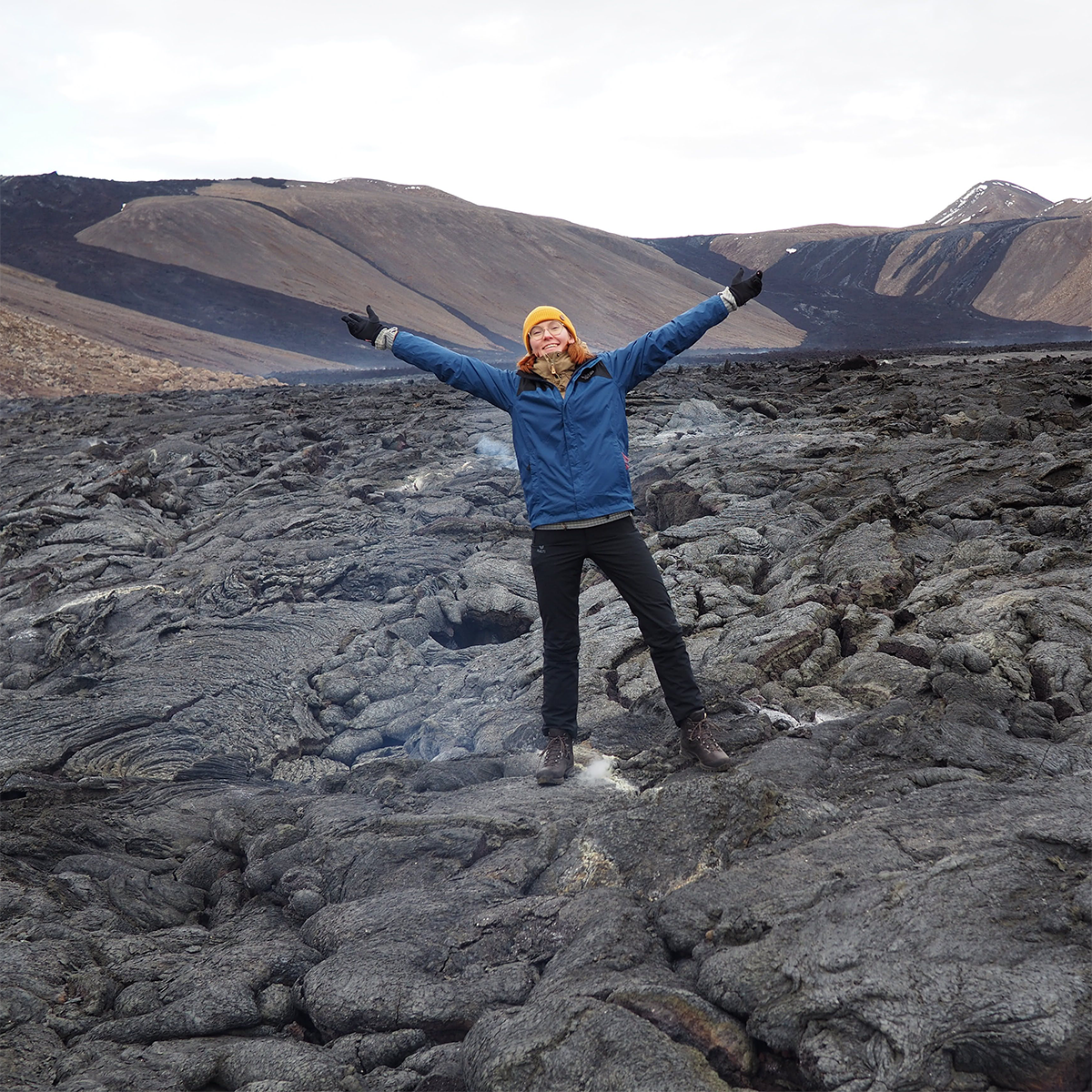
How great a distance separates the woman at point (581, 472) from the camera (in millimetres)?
4547

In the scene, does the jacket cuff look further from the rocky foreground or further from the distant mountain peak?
the distant mountain peak

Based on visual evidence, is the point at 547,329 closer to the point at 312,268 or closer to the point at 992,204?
the point at 312,268

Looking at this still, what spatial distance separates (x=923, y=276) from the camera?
105062mm

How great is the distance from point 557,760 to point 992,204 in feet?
599

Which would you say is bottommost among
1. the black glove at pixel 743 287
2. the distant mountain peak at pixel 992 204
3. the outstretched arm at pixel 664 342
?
the outstretched arm at pixel 664 342

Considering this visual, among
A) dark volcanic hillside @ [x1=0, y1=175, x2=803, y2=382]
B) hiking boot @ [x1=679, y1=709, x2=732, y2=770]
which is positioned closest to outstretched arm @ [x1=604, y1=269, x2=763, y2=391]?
hiking boot @ [x1=679, y1=709, x2=732, y2=770]

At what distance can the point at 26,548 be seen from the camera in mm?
11438

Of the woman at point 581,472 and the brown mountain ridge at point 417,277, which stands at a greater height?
the brown mountain ridge at point 417,277

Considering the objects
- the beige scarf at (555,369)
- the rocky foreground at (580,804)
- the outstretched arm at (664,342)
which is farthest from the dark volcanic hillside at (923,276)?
the beige scarf at (555,369)

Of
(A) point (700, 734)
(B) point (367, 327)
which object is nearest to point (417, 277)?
(B) point (367, 327)

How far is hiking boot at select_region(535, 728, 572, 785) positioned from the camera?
4918 mm

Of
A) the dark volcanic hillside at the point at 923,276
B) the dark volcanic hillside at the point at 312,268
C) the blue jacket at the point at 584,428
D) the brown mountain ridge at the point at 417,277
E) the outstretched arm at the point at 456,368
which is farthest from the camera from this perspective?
the dark volcanic hillside at the point at 923,276

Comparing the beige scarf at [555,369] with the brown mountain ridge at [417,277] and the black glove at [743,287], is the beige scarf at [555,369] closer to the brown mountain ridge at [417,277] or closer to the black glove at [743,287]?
the black glove at [743,287]

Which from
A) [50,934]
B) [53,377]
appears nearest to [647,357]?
[50,934]
